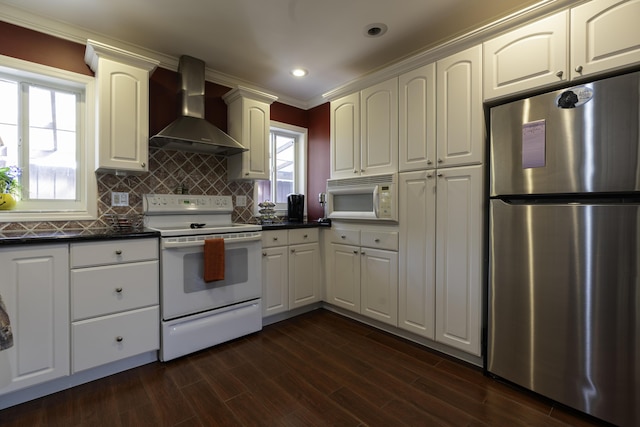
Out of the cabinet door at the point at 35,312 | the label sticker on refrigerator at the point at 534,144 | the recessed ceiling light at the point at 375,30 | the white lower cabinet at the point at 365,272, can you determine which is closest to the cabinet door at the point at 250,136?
the white lower cabinet at the point at 365,272

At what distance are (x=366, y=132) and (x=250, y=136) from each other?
1129 mm

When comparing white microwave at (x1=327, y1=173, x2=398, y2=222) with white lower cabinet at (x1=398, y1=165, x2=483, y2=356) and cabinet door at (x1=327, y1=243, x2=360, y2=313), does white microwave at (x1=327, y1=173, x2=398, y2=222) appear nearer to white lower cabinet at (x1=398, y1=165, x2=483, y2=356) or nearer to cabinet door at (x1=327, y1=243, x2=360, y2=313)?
white lower cabinet at (x1=398, y1=165, x2=483, y2=356)

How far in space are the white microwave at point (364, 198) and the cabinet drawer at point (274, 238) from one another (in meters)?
0.51

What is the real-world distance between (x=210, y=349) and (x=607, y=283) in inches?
101

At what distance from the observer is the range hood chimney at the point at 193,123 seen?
8.24 feet

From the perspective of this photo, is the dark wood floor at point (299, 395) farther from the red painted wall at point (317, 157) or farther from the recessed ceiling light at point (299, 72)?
the recessed ceiling light at point (299, 72)

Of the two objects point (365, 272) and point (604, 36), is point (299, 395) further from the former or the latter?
point (604, 36)

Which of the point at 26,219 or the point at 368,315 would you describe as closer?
the point at 26,219

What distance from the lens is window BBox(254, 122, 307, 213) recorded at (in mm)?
3672

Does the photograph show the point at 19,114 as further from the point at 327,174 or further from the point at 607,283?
the point at 607,283

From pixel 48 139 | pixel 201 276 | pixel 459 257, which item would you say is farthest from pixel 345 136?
pixel 48 139

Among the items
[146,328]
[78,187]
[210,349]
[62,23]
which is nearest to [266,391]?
[210,349]

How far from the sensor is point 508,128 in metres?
1.88

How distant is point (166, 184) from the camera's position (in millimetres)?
2736
